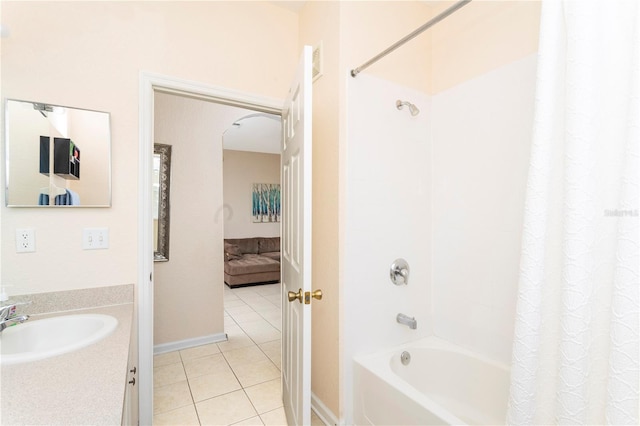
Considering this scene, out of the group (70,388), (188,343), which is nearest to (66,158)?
(70,388)

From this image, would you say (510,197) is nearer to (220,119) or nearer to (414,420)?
(414,420)

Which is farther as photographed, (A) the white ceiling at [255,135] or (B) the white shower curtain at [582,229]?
(A) the white ceiling at [255,135]

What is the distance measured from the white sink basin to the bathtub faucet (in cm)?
145

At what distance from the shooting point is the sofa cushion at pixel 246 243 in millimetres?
5984

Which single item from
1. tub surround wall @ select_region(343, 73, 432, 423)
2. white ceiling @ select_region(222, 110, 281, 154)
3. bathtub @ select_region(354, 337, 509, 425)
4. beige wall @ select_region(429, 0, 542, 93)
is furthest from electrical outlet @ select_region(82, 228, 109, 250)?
white ceiling @ select_region(222, 110, 281, 154)

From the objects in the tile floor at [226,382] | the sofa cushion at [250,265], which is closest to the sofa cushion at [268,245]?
the sofa cushion at [250,265]

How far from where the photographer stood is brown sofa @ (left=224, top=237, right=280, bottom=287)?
5.22 m

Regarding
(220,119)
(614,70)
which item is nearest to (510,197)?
(614,70)

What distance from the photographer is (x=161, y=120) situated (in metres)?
2.78

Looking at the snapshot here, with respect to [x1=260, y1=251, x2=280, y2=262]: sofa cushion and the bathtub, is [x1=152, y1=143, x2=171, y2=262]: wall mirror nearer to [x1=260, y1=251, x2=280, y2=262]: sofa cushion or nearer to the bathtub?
the bathtub

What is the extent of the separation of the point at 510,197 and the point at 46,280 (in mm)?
2302

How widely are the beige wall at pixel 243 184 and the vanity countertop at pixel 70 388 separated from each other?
17.8ft

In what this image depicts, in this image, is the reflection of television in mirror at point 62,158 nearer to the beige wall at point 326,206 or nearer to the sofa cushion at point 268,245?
the beige wall at point 326,206

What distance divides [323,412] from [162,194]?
2.22 m
